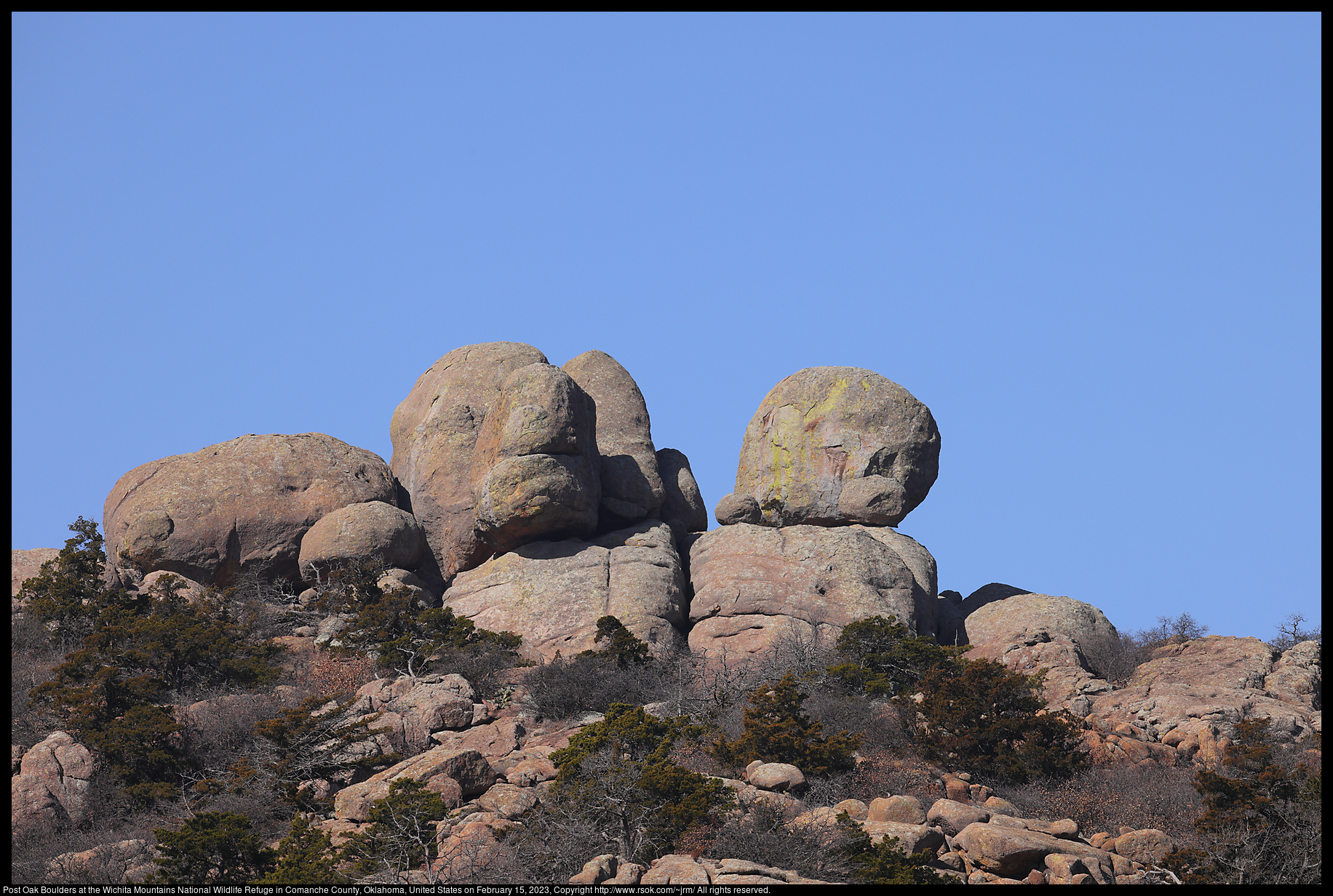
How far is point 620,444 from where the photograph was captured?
115 feet

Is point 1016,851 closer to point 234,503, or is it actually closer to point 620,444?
point 620,444

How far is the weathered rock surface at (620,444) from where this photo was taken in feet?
109

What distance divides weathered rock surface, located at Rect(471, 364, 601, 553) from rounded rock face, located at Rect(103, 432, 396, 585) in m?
4.01

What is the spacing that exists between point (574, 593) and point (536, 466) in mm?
2945

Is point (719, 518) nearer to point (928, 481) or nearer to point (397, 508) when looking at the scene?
point (928, 481)

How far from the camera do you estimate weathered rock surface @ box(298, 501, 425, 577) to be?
104ft

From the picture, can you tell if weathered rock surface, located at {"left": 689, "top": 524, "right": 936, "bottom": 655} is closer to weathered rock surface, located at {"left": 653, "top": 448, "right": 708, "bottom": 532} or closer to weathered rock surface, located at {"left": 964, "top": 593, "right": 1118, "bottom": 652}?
weathered rock surface, located at {"left": 964, "top": 593, "right": 1118, "bottom": 652}

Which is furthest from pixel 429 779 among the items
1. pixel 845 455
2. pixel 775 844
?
pixel 845 455

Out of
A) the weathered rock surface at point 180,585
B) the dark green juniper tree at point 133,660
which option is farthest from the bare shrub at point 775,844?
the weathered rock surface at point 180,585

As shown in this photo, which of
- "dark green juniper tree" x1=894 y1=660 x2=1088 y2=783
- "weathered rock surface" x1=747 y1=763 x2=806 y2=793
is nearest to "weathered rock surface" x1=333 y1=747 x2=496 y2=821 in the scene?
"weathered rock surface" x1=747 y1=763 x2=806 y2=793

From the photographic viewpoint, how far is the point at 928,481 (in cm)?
3566

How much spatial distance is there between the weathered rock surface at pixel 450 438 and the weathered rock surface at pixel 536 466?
88cm

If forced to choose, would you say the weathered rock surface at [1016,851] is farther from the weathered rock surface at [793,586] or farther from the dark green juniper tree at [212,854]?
the weathered rock surface at [793,586]
